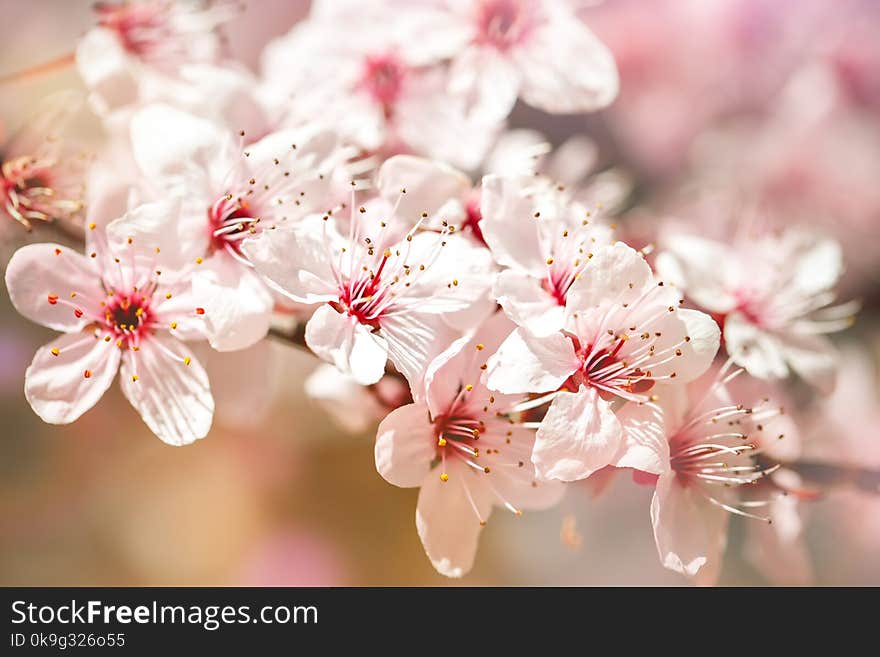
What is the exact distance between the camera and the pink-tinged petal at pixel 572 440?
47 centimetres

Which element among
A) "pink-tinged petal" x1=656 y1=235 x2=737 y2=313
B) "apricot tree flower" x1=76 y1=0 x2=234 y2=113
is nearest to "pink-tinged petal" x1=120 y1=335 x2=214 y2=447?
"apricot tree flower" x1=76 y1=0 x2=234 y2=113

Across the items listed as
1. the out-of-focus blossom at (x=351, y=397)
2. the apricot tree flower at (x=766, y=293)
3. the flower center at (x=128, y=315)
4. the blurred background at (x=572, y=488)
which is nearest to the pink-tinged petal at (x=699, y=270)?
the apricot tree flower at (x=766, y=293)

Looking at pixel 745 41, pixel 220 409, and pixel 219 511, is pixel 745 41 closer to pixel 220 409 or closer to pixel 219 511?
pixel 220 409

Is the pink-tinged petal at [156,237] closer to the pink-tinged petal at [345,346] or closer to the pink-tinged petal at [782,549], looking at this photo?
the pink-tinged petal at [345,346]

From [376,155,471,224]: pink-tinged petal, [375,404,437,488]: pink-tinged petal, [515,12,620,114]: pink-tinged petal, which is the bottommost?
[375,404,437,488]: pink-tinged petal

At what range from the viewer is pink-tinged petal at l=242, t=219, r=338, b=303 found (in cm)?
48

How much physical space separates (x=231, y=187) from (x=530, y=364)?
0.22 meters

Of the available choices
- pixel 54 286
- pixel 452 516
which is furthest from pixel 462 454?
pixel 54 286

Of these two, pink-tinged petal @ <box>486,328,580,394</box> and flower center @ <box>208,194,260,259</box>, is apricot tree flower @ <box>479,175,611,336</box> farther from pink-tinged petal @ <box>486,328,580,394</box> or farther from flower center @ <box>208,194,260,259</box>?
flower center @ <box>208,194,260,259</box>

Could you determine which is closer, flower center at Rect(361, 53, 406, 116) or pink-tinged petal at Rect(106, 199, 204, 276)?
pink-tinged petal at Rect(106, 199, 204, 276)

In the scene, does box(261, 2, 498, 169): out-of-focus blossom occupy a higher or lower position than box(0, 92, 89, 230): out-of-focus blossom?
higher

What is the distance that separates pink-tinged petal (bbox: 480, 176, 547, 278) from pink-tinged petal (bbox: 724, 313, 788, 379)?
15cm

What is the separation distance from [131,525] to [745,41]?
39.2 inches

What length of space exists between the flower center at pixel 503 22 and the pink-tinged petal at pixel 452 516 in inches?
12.9
